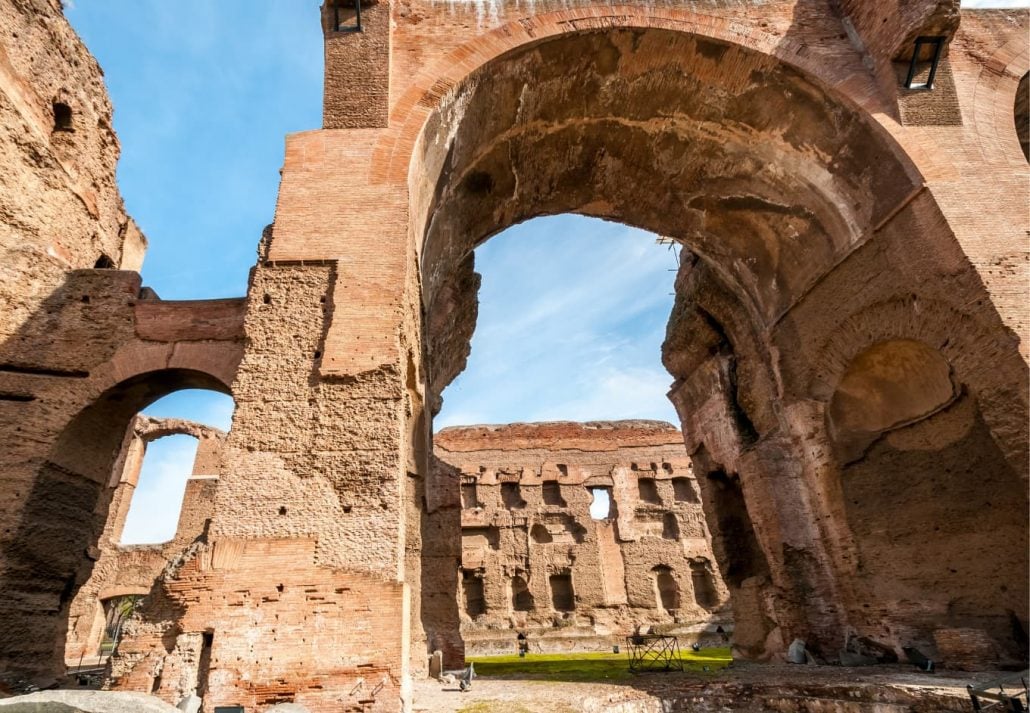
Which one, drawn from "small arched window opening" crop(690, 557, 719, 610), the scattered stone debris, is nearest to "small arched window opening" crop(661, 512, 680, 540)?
"small arched window opening" crop(690, 557, 719, 610)

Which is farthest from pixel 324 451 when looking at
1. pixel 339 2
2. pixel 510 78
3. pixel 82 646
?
pixel 82 646

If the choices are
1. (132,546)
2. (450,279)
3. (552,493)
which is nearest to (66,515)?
(450,279)

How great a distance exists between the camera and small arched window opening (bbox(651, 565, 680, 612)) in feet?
61.7

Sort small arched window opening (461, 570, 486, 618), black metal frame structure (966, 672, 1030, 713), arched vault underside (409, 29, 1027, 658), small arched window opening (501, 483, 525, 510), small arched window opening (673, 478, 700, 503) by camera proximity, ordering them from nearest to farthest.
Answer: black metal frame structure (966, 672, 1030, 713) < arched vault underside (409, 29, 1027, 658) < small arched window opening (461, 570, 486, 618) < small arched window opening (501, 483, 525, 510) < small arched window opening (673, 478, 700, 503)

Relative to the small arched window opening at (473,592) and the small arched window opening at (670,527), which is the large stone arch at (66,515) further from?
the small arched window opening at (670,527)

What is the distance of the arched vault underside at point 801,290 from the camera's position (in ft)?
22.0

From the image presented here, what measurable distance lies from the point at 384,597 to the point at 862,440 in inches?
278

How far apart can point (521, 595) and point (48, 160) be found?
1660cm

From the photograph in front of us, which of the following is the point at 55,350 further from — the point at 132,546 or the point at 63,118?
the point at 132,546

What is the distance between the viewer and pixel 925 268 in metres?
6.57

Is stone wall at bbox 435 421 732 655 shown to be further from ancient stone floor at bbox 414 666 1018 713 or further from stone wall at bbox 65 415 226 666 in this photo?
ancient stone floor at bbox 414 666 1018 713

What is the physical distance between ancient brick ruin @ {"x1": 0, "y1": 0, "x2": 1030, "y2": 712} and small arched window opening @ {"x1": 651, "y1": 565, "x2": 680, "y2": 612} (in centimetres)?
994

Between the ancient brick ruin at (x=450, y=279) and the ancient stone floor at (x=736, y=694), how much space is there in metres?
0.89

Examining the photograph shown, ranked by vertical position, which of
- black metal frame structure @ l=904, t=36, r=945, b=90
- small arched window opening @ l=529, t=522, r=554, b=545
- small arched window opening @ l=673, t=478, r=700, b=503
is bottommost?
small arched window opening @ l=529, t=522, r=554, b=545
